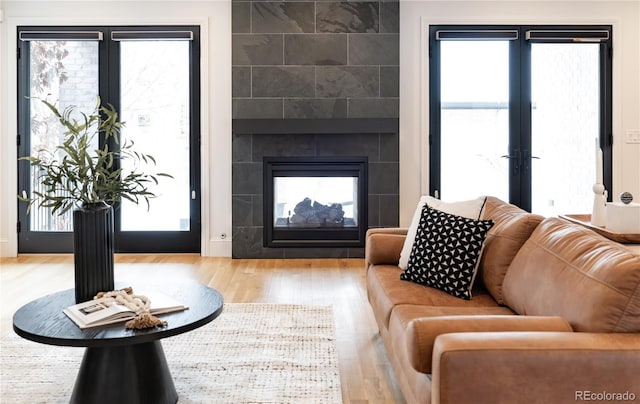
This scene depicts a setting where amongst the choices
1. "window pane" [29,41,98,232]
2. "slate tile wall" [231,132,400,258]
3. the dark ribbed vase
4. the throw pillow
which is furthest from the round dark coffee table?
"window pane" [29,41,98,232]

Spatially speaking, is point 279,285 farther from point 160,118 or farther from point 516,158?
point 516,158

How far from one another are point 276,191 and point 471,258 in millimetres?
3093

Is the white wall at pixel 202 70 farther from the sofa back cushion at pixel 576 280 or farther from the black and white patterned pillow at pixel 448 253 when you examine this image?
the sofa back cushion at pixel 576 280

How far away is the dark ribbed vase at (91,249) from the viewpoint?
2.14m

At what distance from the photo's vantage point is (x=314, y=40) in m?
5.14

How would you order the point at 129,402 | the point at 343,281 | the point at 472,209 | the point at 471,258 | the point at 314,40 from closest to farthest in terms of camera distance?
the point at 129,402 < the point at 471,258 < the point at 472,209 < the point at 343,281 < the point at 314,40

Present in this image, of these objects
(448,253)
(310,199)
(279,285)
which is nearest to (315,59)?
(310,199)

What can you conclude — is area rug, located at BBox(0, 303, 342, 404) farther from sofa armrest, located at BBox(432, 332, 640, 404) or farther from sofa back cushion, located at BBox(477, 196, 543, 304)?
sofa armrest, located at BBox(432, 332, 640, 404)

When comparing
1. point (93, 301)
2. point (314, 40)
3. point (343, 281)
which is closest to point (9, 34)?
point (314, 40)

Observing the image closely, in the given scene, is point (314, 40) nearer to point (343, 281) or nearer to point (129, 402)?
point (343, 281)

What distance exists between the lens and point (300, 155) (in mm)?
5211

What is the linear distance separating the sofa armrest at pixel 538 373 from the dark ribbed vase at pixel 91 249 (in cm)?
139

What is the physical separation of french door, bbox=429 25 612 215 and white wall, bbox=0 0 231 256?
6.53 feet

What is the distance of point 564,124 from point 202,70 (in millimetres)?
3505
